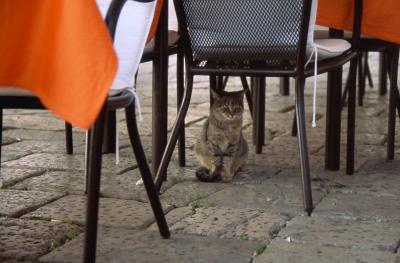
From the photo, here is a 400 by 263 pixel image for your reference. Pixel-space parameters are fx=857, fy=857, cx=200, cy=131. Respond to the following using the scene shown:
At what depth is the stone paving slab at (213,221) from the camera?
286cm

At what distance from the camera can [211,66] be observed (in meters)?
3.31

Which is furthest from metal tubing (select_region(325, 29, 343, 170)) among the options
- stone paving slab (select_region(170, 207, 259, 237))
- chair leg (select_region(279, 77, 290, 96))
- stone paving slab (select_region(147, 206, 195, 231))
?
chair leg (select_region(279, 77, 290, 96))

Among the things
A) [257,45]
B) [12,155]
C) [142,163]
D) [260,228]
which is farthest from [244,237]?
[12,155]

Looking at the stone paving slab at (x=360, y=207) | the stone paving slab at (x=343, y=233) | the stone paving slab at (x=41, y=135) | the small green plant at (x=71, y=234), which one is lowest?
the stone paving slab at (x=41, y=135)

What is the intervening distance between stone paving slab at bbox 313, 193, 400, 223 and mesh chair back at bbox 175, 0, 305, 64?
558mm

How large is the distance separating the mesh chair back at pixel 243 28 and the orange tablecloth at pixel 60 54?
995 millimetres

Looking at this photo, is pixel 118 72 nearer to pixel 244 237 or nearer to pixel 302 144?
pixel 244 237

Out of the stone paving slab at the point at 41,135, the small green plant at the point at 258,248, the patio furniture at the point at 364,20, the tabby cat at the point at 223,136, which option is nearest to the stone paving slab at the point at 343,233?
the small green plant at the point at 258,248

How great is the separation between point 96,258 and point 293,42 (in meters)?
1.11

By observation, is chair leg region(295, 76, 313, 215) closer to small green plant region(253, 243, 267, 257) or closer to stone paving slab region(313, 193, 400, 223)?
stone paving slab region(313, 193, 400, 223)

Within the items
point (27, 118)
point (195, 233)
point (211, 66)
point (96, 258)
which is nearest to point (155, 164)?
point (211, 66)

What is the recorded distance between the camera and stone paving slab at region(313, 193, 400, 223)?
302 cm

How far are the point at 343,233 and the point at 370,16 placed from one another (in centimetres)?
113

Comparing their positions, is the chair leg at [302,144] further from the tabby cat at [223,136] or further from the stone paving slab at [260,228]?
the tabby cat at [223,136]
